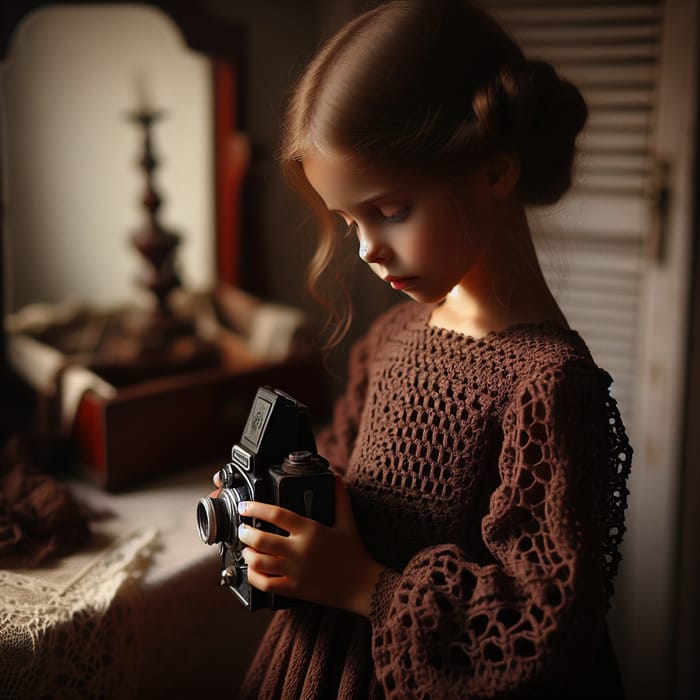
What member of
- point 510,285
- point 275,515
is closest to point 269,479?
point 275,515

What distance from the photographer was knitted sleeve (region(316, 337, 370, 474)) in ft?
2.85

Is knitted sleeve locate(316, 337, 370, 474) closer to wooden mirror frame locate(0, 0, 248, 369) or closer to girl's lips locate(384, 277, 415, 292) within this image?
girl's lips locate(384, 277, 415, 292)

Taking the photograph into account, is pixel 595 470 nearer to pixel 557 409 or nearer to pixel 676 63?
pixel 557 409

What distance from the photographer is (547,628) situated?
58 centimetres

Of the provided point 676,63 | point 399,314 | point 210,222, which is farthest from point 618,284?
point 210,222

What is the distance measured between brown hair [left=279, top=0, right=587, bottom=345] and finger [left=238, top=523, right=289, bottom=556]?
31cm

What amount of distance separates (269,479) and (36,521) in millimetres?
350

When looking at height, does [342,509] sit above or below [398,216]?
below

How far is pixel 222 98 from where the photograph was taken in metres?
1.41

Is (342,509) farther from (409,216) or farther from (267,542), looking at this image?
(409,216)

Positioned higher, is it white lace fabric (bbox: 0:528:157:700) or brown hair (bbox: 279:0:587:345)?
brown hair (bbox: 279:0:587:345)

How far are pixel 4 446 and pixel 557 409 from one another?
0.74 m

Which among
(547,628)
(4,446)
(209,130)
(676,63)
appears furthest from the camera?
(209,130)

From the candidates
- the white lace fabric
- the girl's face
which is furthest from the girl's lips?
the white lace fabric
